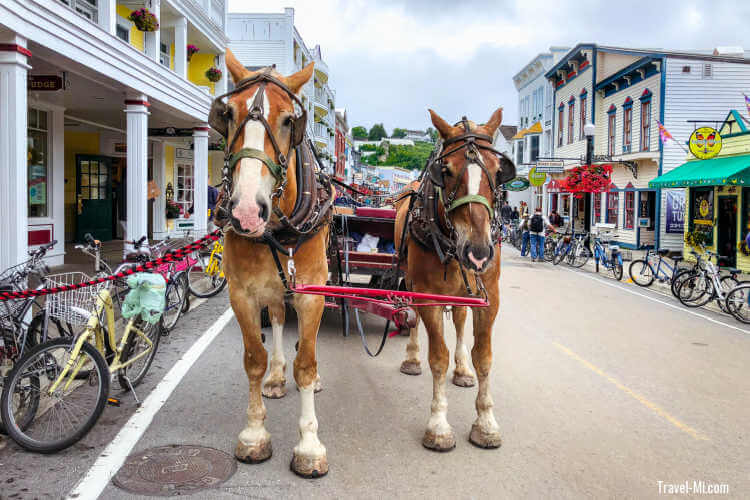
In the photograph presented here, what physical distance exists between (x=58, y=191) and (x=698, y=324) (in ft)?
49.3

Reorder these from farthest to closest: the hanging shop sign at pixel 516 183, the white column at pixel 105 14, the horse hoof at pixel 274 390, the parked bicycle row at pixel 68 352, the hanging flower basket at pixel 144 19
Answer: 1. the hanging flower basket at pixel 144 19
2. the white column at pixel 105 14
3. the horse hoof at pixel 274 390
4. the hanging shop sign at pixel 516 183
5. the parked bicycle row at pixel 68 352

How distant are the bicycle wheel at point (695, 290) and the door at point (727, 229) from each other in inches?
286

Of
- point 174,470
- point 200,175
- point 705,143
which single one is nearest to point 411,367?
point 174,470

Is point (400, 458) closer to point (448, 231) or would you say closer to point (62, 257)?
point (448, 231)

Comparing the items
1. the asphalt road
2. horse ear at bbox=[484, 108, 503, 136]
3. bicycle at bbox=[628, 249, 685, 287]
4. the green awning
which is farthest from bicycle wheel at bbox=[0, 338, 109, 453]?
the green awning

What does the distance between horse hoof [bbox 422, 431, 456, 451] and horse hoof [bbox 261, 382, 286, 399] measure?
168 centimetres

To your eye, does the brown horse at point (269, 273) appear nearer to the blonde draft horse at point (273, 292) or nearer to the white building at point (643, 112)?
the blonde draft horse at point (273, 292)

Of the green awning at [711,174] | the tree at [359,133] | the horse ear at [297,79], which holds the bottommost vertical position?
A: the horse ear at [297,79]

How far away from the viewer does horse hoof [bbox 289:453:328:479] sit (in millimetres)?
3783

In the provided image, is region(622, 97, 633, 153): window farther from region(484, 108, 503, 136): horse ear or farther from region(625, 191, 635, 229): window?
region(484, 108, 503, 136): horse ear

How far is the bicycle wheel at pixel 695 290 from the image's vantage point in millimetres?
11625

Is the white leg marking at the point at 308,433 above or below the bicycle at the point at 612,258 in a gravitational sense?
below

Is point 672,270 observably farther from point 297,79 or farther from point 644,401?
point 297,79

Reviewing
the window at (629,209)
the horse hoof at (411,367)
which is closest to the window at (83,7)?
the horse hoof at (411,367)
